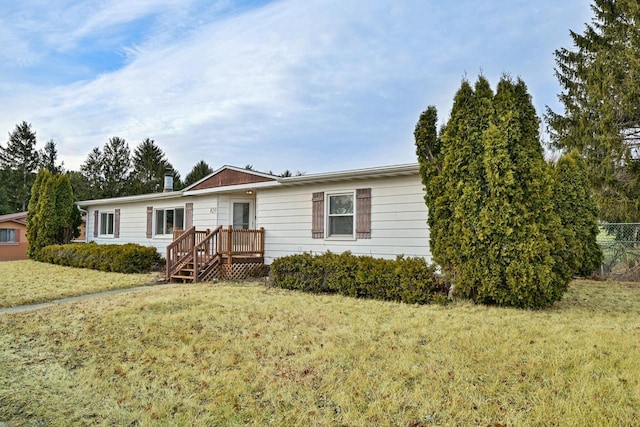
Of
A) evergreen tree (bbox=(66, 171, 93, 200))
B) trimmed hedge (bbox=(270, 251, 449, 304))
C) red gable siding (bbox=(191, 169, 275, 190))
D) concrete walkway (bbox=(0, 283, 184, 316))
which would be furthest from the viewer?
evergreen tree (bbox=(66, 171, 93, 200))

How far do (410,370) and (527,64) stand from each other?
46.2ft

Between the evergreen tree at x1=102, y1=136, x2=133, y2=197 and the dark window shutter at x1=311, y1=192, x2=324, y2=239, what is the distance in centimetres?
3537

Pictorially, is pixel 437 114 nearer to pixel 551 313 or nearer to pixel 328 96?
pixel 551 313

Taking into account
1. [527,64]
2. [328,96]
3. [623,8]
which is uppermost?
[623,8]

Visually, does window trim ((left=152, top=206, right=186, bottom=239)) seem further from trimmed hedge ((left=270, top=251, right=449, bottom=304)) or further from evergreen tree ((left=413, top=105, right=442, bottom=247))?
evergreen tree ((left=413, top=105, right=442, bottom=247))

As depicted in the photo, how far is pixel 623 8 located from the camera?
14.0 metres

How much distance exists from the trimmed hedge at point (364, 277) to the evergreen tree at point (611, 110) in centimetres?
959

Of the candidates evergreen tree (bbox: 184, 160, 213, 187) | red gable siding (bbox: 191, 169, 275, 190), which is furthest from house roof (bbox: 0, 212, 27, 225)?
red gable siding (bbox: 191, 169, 275, 190)

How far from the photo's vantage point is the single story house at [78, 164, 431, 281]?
9469mm

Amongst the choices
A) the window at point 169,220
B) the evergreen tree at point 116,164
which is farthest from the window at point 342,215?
the evergreen tree at point 116,164

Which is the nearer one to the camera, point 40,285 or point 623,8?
point 40,285

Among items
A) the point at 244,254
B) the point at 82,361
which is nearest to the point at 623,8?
the point at 244,254

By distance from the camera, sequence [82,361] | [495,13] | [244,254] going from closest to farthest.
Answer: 1. [82,361]
2. [495,13]
3. [244,254]

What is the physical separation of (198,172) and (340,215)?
27237mm
